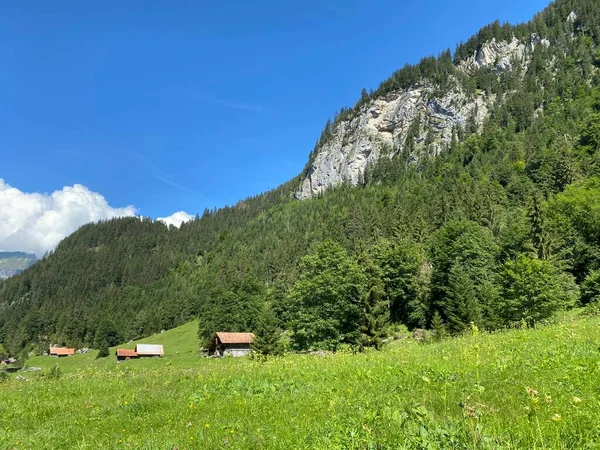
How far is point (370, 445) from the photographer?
14.6 feet

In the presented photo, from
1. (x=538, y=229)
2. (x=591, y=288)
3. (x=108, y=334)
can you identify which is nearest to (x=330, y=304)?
(x=591, y=288)

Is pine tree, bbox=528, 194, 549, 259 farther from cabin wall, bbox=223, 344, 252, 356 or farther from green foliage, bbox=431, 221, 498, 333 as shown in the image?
cabin wall, bbox=223, 344, 252, 356

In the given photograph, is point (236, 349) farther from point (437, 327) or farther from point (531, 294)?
point (531, 294)

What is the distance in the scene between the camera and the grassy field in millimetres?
4656

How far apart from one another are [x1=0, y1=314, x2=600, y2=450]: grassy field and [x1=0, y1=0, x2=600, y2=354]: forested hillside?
31.0 feet

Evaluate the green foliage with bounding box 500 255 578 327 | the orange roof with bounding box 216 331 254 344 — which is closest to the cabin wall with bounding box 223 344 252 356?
→ the orange roof with bounding box 216 331 254 344

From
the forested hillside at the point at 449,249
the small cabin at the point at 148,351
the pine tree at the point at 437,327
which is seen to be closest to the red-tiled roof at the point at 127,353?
the small cabin at the point at 148,351

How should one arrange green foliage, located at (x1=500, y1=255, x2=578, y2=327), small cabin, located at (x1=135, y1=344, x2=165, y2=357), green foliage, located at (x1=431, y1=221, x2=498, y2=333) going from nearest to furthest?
green foliage, located at (x1=500, y1=255, x2=578, y2=327) → green foliage, located at (x1=431, y1=221, x2=498, y2=333) → small cabin, located at (x1=135, y1=344, x2=165, y2=357)

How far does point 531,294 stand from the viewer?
38031mm

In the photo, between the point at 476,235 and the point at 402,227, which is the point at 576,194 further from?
the point at 402,227

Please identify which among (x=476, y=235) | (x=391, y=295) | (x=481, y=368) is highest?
(x=476, y=235)

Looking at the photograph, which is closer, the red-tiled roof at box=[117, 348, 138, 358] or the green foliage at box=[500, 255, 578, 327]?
the green foliage at box=[500, 255, 578, 327]

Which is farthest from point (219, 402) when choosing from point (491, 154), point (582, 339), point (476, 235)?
point (491, 154)

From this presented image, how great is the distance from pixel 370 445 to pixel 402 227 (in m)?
89.3
